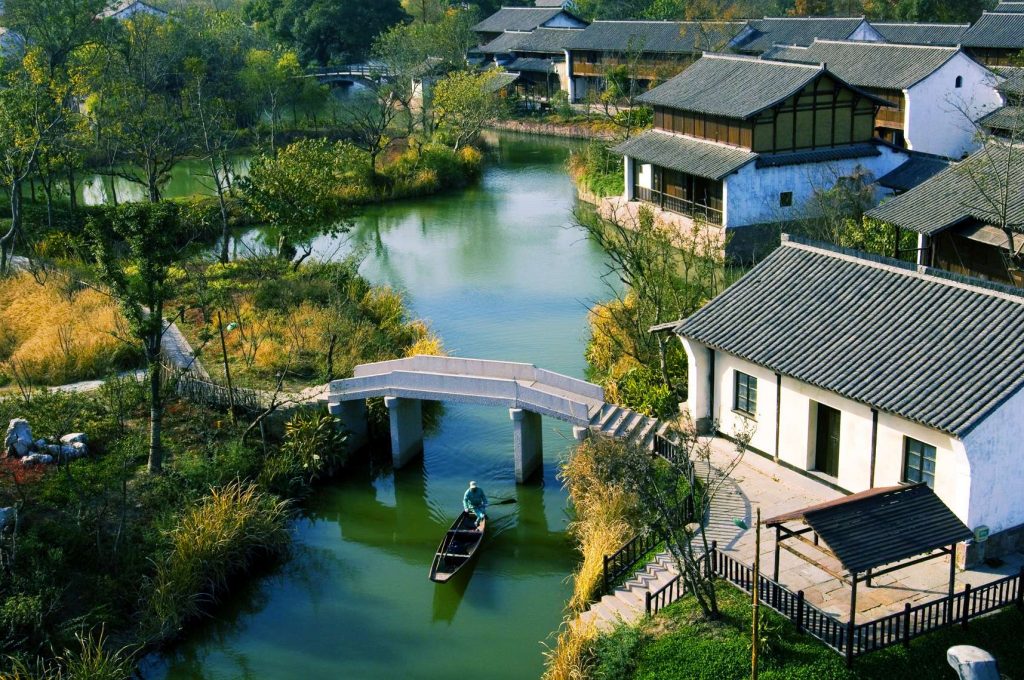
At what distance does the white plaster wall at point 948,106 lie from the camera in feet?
155

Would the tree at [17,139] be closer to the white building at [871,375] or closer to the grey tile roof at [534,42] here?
the white building at [871,375]

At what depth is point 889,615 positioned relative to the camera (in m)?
15.9

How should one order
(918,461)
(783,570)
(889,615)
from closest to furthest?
(889,615)
(783,570)
(918,461)

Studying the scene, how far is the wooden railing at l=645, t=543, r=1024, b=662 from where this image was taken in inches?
607

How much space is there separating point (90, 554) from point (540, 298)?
20406 millimetres

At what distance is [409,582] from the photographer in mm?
21625

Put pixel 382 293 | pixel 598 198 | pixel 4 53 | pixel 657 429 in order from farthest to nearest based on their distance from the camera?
1. pixel 4 53
2. pixel 598 198
3. pixel 382 293
4. pixel 657 429

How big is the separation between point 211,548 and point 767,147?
27559 millimetres

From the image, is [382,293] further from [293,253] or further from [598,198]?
[598,198]

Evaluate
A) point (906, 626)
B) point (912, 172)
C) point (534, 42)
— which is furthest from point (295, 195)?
point (534, 42)

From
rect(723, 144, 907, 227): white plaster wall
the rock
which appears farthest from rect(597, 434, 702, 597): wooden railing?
rect(723, 144, 907, 227): white plaster wall

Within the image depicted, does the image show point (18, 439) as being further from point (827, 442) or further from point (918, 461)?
point (918, 461)

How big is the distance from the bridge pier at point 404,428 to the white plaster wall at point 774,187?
18349 millimetres

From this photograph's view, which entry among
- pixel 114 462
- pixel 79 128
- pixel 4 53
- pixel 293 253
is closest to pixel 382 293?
pixel 293 253
